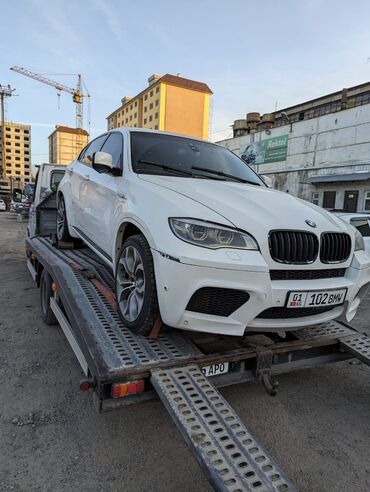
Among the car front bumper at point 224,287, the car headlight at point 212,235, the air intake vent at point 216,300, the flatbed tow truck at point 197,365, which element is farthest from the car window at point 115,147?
the air intake vent at point 216,300

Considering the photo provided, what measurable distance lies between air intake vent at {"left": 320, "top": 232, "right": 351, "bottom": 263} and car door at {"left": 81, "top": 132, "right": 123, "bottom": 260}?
5.45 ft

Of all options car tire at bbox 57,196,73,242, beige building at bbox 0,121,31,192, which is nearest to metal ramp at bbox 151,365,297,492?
car tire at bbox 57,196,73,242

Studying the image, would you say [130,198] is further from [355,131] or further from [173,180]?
[355,131]

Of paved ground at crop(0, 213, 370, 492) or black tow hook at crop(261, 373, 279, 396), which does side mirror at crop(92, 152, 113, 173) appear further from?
black tow hook at crop(261, 373, 279, 396)

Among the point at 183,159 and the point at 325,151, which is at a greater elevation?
the point at 325,151

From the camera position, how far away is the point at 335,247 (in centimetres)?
245

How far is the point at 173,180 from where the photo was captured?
2.82 metres

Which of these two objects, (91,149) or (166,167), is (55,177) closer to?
(91,149)

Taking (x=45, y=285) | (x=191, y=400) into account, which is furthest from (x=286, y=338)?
(x=45, y=285)

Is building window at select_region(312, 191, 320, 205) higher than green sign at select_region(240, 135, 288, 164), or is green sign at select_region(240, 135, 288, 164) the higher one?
green sign at select_region(240, 135, 288, 164)

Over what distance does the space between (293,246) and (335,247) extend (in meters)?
0.42

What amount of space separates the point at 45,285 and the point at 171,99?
67521 mm

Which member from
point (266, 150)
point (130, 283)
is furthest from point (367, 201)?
point (130, 283)

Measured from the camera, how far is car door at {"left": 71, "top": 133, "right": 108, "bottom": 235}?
158 inches
